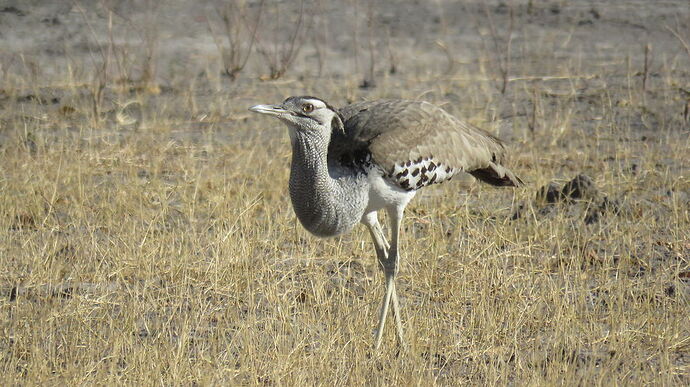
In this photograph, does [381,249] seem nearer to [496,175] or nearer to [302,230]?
[496,175]

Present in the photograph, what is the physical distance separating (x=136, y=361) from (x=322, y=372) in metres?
0.63

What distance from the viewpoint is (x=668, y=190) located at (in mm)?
6250

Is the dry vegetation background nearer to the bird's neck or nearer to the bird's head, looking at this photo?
the bird's neck

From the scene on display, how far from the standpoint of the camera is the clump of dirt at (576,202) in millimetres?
5719

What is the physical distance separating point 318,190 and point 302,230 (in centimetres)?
135

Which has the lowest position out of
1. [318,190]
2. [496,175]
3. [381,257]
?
[381,257]

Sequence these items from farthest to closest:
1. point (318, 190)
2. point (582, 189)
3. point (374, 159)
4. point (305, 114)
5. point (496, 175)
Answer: point (582, 189)
point (496, 175)
point (374, 159)
point (318, 190)
point (305, 114)

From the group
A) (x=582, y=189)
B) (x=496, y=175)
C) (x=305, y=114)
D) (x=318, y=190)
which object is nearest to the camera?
(x=305, y=114)

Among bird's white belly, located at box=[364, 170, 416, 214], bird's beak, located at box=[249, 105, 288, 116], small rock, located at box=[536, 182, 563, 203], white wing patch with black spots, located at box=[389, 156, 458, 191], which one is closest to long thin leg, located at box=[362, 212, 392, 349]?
bird's white belly, located at box=[364, 170, 416, 214]

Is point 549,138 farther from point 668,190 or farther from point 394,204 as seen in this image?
point 394,204

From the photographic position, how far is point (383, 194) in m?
4.43

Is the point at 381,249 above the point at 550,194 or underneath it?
above

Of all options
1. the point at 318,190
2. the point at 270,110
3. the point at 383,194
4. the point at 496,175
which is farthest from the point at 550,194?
the point at 270,110

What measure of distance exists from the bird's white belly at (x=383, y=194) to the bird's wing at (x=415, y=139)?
0.17ft
